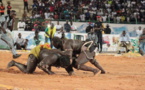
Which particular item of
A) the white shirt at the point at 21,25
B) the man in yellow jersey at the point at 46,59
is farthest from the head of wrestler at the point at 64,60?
the white shirt at the point at 21,25

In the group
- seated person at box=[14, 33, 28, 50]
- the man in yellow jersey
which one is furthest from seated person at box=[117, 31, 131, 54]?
the man in yellow jersey

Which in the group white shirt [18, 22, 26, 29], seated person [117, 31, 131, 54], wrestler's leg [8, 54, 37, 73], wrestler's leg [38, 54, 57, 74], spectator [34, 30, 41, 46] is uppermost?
wrestler's leg [38, 54, 57, 74]

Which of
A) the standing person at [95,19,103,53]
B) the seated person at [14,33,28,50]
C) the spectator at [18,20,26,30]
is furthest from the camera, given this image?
the spectator at [18,20,26,30]

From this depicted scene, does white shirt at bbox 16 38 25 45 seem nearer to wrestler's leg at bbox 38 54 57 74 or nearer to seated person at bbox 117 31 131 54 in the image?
seated person at bbox 117 31 131 54

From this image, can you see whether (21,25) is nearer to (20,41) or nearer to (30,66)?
(20,41)

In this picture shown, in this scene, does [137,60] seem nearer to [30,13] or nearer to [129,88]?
[129,88]

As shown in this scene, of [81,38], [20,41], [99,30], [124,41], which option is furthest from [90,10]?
[20,41]

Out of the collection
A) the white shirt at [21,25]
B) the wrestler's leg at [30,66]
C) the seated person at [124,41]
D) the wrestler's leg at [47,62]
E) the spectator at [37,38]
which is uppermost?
the wrestler's leg at [47,62]

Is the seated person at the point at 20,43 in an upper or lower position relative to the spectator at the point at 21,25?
lower

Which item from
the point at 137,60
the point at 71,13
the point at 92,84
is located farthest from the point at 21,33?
the point at 92,84

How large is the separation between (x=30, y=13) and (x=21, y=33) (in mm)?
6747

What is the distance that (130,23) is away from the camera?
33031mm

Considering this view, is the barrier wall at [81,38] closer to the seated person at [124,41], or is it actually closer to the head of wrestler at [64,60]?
the seated person at [124,41]

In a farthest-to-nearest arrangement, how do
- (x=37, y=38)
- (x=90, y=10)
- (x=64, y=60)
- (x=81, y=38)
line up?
(x=90, y=10) < (x=81, y=38) < (x=37, y=38) < (x=64, y=60)
